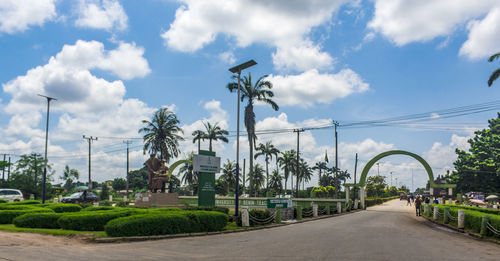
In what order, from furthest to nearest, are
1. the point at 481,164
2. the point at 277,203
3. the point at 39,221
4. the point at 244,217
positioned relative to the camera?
1. the point at 481,164
2. the point at 277,203
3. the point at 244,217
4. the point at 39,221

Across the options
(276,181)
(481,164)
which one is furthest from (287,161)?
(481,164)

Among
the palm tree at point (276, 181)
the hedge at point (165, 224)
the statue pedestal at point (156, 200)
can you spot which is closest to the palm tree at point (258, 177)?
the palm tree at point (276, 181)

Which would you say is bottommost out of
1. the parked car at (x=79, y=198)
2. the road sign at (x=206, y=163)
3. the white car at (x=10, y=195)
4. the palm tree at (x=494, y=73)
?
the parked car at (x=79, y=198)

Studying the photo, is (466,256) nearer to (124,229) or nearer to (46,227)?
(124,229)

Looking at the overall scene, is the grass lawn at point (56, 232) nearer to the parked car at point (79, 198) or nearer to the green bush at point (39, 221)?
the green bush at point (39, 221)

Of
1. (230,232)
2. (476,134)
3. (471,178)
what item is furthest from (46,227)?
(476,134)

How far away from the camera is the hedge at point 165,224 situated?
1393cm

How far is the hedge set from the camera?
13.9 metres

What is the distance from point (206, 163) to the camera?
25.8 m

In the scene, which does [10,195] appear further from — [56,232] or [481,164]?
[481,164]

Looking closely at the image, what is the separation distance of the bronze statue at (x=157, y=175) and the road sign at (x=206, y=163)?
16.2 m

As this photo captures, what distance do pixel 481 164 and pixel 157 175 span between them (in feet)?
157

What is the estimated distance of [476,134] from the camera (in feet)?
203

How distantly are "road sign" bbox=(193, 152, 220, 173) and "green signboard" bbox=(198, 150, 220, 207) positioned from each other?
0.93ft
